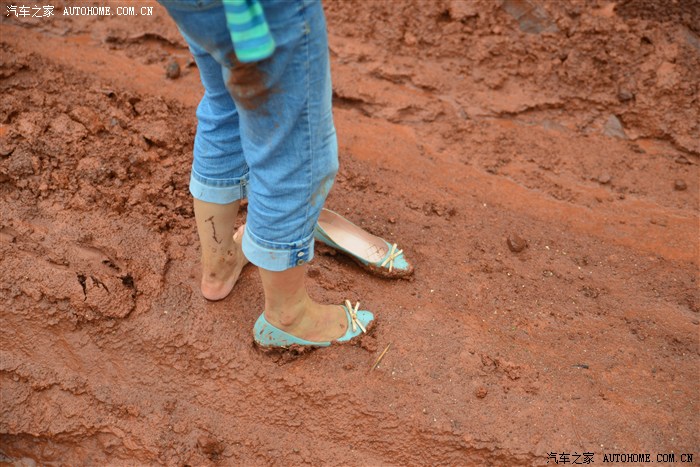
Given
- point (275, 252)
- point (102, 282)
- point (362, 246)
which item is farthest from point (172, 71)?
point (275, 252)

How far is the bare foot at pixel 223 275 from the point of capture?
85.9 inches

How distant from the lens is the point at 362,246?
2.42m

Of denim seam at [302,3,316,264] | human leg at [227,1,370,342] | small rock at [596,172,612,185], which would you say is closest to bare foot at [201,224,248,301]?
human leg at [227,1,370,342]

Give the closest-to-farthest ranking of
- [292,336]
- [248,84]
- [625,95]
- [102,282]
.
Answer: [248,84] < [292,336] < [102,282] < [625,95]

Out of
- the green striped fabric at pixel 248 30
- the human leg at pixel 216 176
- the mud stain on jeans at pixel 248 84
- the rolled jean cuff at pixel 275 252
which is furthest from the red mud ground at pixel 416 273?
the green striped fabric at pixel 248 30

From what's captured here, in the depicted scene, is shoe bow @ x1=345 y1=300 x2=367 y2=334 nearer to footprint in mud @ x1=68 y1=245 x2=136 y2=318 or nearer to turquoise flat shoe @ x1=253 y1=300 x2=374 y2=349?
turquoise flat shoe @ x1=253 y1=300 x2=374 y2=349

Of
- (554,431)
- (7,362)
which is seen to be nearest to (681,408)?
(554,431)

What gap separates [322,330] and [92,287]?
82 cm

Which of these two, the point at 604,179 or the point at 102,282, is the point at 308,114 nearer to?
the point at 102,282

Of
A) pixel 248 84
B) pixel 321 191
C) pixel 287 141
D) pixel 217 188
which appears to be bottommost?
pixel 217 188

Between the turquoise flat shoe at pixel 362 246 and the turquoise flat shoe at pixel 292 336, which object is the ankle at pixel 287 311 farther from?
the turquoise flat shoe at pixel 362 246

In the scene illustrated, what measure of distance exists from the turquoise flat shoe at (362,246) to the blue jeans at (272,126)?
1.80 ft

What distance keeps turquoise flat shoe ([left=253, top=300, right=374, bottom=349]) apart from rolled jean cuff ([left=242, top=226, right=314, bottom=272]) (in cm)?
41

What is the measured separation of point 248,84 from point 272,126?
0.13 meters
